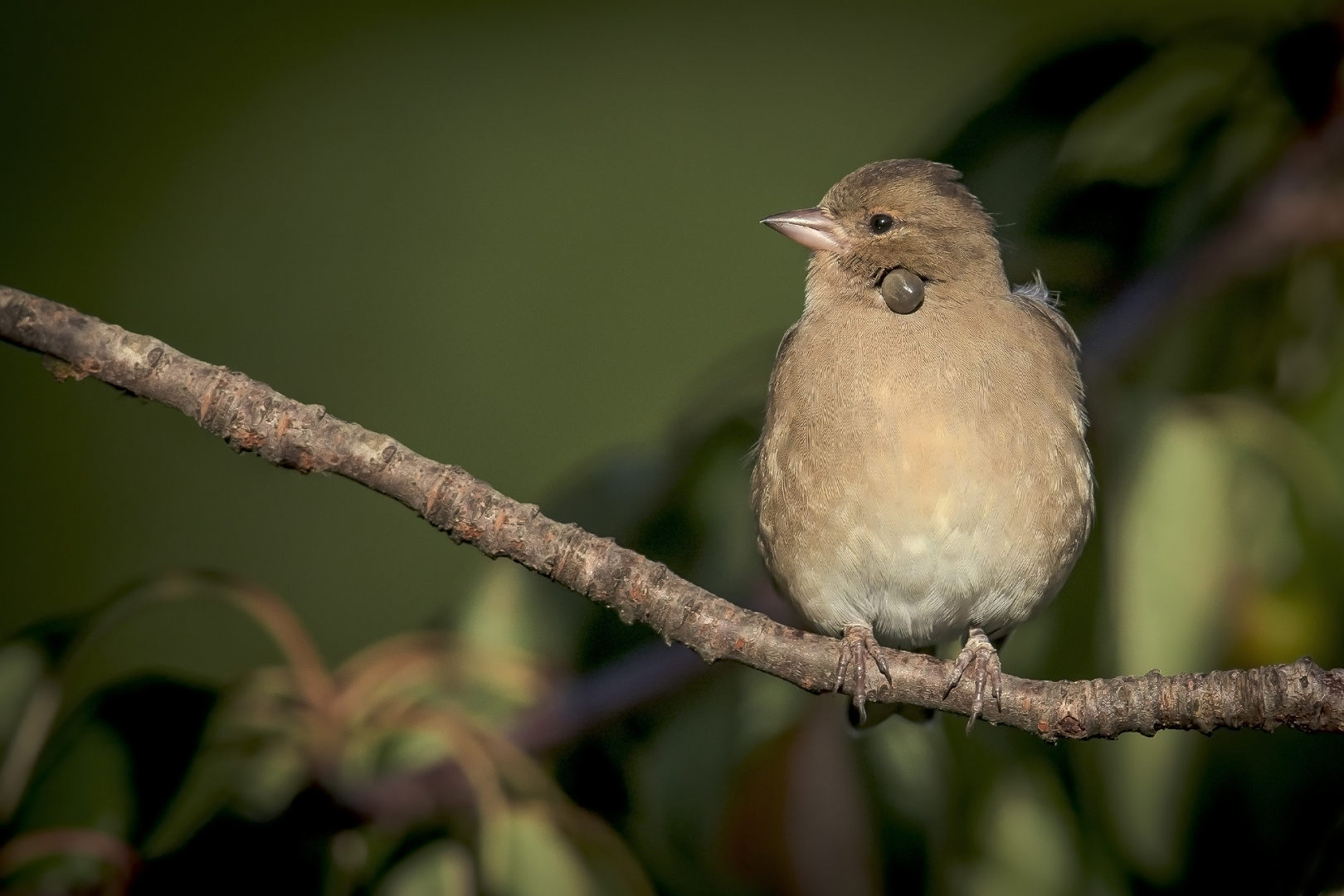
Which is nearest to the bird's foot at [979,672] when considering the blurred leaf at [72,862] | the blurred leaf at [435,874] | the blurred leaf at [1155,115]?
the blurred leaf at [435,874]

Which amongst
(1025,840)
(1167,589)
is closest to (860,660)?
(1167,589)

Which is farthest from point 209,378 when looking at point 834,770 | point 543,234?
point 543,234

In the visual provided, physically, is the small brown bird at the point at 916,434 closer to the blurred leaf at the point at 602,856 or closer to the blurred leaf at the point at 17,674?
the blurred leaf at the point at 602,856

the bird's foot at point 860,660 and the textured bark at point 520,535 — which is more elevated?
the textured bark at point 520,535

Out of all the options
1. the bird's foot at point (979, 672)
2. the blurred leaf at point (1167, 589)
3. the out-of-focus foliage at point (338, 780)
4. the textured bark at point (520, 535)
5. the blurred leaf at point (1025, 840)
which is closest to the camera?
the textured bark at point (520, 535)

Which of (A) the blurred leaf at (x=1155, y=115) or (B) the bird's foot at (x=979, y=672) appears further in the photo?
(A) the blurred leaf at (x=1155, y=115)

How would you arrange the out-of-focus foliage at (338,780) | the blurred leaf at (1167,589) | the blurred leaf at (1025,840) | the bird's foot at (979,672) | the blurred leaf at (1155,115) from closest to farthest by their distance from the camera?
the bird's foot at (979,672), the blurred leaf at (1167,589), the out-of-focus foliage at (338,780), the blurred leaf at (1025,840), the blurred leaf at (1155,115)

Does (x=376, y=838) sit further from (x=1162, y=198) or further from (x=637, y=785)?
(x=1162, y=198)
